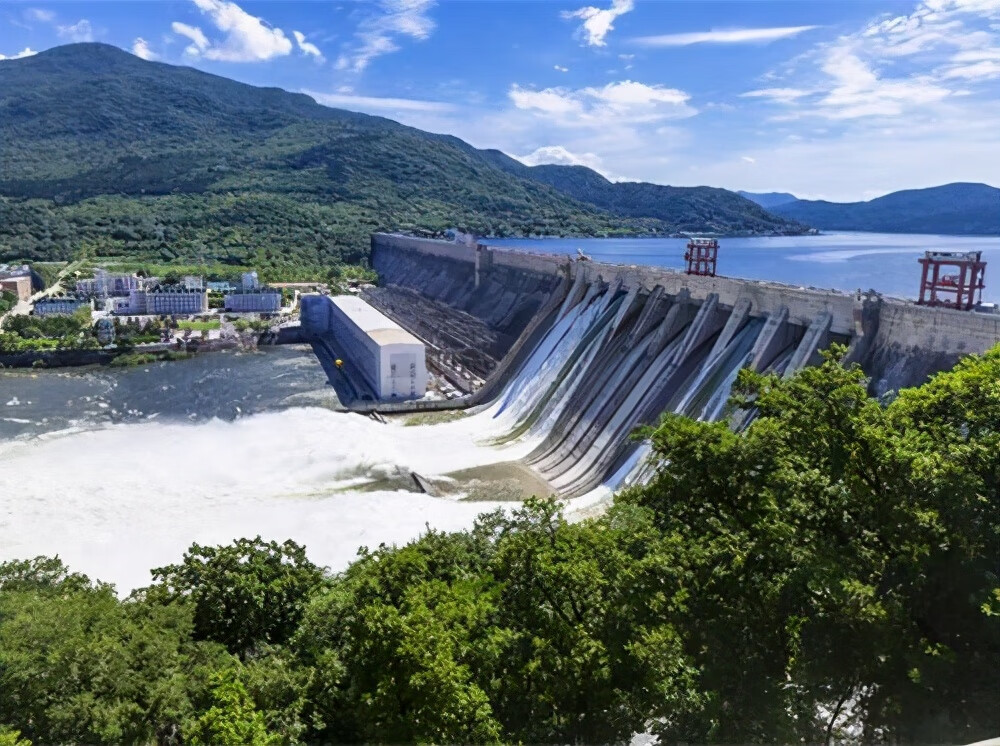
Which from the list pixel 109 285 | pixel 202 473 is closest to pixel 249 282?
pixel 109 285

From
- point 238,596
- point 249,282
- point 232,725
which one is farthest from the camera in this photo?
point 249,282

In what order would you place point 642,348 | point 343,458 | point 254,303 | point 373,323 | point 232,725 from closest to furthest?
1. point 232,725
2. point 343,458
3. point 642,348
4. point 373,323
5. point 254,303

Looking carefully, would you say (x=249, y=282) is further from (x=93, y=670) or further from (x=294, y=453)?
(x=93, y=670)

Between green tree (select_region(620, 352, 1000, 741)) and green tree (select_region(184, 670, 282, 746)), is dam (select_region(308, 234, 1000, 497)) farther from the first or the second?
green tree (select_region(184, 670, 282, 746))

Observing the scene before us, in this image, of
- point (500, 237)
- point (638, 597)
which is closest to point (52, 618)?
point (638, 597)

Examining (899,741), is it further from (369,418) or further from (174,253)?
(174,253)

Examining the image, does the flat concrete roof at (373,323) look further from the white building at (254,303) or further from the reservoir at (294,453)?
the white building at (254,303)
